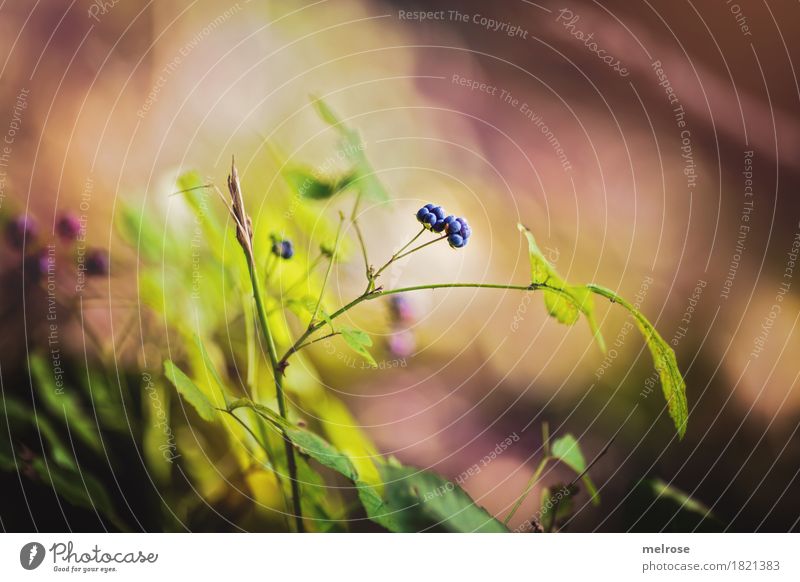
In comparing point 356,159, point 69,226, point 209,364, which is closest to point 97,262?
point 69,226

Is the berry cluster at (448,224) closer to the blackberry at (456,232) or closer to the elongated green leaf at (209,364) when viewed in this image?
the blackberry at (456,232)

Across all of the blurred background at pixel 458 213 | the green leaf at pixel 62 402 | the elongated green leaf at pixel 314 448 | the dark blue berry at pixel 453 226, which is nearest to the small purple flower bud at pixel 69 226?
the blurred background at pixel 458 213

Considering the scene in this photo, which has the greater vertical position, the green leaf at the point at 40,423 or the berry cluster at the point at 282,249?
the berry cluster at the point at 282,249

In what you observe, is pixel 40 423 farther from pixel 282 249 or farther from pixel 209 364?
pixel 282 249

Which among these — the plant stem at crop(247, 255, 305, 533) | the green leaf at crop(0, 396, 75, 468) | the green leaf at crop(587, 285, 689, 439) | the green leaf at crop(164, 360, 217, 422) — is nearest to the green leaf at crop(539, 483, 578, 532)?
the green leaf at crop(587, 285, 689, 439)

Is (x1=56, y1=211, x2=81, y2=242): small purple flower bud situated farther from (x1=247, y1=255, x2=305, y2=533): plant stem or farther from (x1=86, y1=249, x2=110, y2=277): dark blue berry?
(x1=247, y1=255, x2=305, y2=533): plant stem
